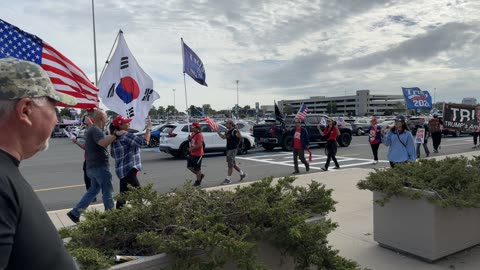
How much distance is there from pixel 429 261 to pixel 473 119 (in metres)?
14.5

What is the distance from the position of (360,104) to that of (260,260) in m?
140

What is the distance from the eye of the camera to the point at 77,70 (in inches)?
235

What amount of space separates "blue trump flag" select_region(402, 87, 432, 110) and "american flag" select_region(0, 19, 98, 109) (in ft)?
79.4

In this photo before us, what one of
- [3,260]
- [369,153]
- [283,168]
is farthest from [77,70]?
[369,153]

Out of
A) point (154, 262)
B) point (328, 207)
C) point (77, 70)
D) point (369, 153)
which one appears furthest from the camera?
point (369, 153)

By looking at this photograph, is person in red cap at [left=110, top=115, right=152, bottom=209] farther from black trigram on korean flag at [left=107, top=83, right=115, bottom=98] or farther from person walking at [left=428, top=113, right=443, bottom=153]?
person walking at [left=428, top=113, right=443, bottom=153]

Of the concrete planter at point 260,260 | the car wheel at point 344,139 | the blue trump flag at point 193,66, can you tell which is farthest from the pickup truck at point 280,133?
the concrete planter at point 260,260

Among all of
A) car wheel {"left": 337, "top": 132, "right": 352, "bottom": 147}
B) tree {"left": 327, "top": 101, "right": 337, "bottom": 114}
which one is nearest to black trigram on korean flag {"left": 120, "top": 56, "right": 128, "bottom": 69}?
car wheel {"left": 337, "top": 132, "right": 352, "bottom": 147}

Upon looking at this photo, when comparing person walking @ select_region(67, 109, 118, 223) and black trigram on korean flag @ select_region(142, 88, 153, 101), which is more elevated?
black trigram on korean flag @ select_region(142, 88, 153, 101)

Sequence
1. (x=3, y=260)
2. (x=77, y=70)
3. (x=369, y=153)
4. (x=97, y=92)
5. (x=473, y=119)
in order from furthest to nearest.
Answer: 1. (x=369, y=153)
2. (x=473, y=119)
3. (x=97, y=92)
4. (x=77, y=70)
5. (x=3, y=260)

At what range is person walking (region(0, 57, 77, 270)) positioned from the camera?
4.03 ft

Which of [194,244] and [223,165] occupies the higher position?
[194,244]

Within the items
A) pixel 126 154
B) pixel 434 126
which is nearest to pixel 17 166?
pixel 126 154

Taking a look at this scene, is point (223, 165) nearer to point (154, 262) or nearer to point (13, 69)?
point (154, 262)
